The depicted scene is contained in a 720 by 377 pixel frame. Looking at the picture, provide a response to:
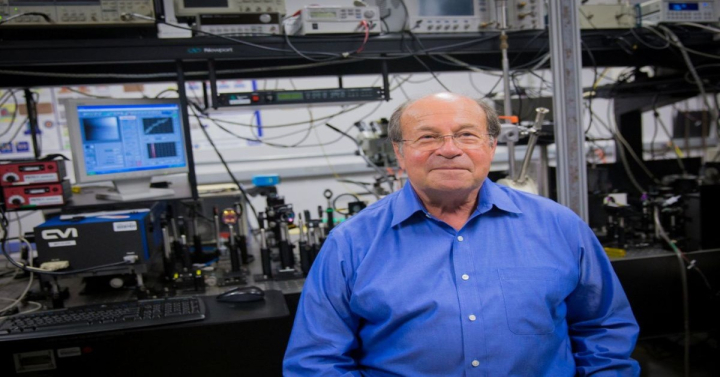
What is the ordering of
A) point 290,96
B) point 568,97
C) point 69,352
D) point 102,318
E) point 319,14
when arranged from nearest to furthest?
point 102,318 < point 69,352 < point 568,97 < point 319,14 < point 290,96

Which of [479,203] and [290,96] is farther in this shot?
[290,96]

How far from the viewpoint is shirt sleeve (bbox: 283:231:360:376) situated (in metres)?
1.09

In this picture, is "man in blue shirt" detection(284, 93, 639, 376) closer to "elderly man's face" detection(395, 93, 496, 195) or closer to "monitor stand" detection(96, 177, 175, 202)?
"elderly man's face" detection(395, 93, 496, 195)

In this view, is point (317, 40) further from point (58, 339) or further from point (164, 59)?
point (58, 339)

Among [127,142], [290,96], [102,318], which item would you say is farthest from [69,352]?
[290,96]

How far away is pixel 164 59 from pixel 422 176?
1181 millimetres

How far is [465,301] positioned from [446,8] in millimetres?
1361

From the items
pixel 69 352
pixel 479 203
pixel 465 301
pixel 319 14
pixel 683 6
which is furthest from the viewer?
pixel 683 6

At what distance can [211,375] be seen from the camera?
169 cm

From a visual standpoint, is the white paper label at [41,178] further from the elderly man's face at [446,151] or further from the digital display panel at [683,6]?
the digital display panel at [683,6]

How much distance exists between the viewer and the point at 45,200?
1736 millimetres

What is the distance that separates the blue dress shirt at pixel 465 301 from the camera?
107 centimetres

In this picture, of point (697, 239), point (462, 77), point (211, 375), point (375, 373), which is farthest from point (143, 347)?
point (462, 77)

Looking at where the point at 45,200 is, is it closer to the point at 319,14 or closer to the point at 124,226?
the point at 124,226
